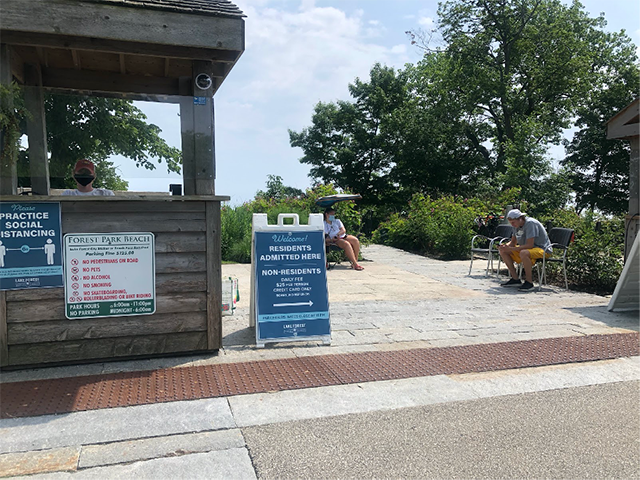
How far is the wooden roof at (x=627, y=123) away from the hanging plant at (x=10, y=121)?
718cm

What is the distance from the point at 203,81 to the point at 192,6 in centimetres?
62

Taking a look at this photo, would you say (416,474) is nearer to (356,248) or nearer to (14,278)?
(14,278)

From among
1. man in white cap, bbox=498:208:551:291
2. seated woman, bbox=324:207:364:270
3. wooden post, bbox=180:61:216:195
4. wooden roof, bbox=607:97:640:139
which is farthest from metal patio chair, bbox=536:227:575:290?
wooden post, bbox=180:61:216:195

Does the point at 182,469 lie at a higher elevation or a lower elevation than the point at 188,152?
lower

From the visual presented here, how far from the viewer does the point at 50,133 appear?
17.8ft

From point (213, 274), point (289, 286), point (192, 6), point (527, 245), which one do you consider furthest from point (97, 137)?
point (527, 245)

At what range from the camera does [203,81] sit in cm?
471

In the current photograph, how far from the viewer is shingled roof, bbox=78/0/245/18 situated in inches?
165

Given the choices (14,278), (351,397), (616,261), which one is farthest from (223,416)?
(616,261)

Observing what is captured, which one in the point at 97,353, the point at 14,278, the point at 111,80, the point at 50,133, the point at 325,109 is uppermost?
the point at 325,109

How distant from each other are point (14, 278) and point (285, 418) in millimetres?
2463

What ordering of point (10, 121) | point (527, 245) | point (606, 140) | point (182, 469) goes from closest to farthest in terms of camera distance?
point (182, 469), point (10, 121), point (527, 245), point (606, 140)

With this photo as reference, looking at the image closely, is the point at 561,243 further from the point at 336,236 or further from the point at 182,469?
the point at 182,469

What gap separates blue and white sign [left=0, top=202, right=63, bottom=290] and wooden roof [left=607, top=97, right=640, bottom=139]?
23.3 ft
